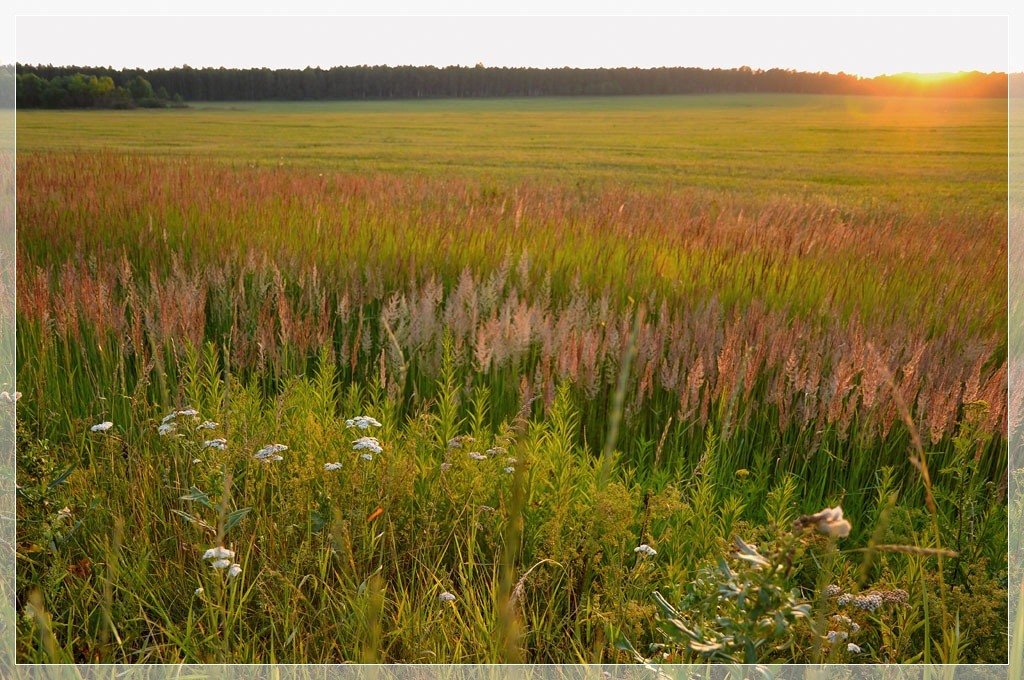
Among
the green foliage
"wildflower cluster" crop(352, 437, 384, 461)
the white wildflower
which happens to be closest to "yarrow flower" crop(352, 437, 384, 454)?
"wildflower cluster" crop(352, 437, 384, 461)

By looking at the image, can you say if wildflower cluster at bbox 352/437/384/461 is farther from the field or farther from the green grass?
the green grass

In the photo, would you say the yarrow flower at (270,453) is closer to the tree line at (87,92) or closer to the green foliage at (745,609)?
the green foliage at (745,609)

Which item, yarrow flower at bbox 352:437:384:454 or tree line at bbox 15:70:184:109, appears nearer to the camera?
yarrow flower at bbox 352:437:384:454

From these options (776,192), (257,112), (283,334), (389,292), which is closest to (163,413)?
(283,334)

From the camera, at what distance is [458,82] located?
3.15 metres

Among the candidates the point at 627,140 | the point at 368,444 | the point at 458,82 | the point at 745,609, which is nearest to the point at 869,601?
the point at 745,609

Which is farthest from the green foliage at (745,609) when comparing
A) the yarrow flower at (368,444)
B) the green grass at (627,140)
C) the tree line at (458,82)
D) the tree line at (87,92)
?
the tree line at (87,92)

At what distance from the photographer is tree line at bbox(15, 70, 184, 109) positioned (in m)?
2.49

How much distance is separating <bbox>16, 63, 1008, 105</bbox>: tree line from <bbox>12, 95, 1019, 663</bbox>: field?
0.18m

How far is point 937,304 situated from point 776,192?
571 centimetres

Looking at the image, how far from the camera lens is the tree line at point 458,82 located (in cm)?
247

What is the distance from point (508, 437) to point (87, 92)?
6.47ft

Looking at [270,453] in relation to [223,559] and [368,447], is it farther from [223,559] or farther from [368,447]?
[223,559]

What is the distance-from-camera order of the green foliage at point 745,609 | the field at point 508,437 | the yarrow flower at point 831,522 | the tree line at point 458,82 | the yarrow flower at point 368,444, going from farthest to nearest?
the tree line at point 458,82 → the yarrow flower at point 368,444 → the field at point 508,437 → the green foliage at point 745,609 → the yarrow flower at point 831,522
